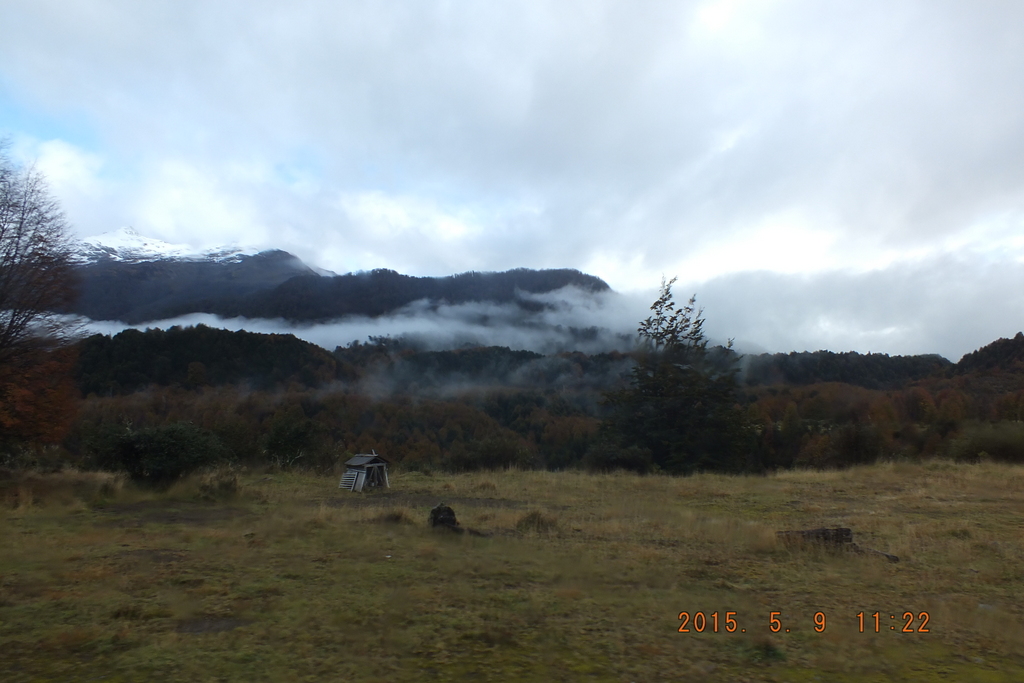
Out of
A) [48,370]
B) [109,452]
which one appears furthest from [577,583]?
[48,370]

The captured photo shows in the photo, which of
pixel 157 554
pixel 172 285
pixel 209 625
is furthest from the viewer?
pixel 172 285

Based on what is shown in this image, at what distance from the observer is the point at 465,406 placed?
261ft

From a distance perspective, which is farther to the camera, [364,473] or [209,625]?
[364,473]

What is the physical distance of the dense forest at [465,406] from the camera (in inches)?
933

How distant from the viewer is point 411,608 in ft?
17.7

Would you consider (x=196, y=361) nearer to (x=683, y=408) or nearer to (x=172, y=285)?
(x=172, y=285)

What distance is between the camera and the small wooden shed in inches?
641

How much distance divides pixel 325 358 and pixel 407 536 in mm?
80422

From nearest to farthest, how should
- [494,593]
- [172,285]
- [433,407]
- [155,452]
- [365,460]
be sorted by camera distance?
1. [494,593]
2. [155,452]
3. [365,460]
4. [433,407]
5. [172,285]

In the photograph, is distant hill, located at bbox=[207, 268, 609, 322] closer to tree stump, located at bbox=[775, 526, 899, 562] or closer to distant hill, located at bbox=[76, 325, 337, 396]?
distant hill, located at bbox=[76, 325, 337, 396]

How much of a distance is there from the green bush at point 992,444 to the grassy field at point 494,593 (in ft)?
45.7

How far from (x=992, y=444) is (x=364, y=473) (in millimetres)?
23944
